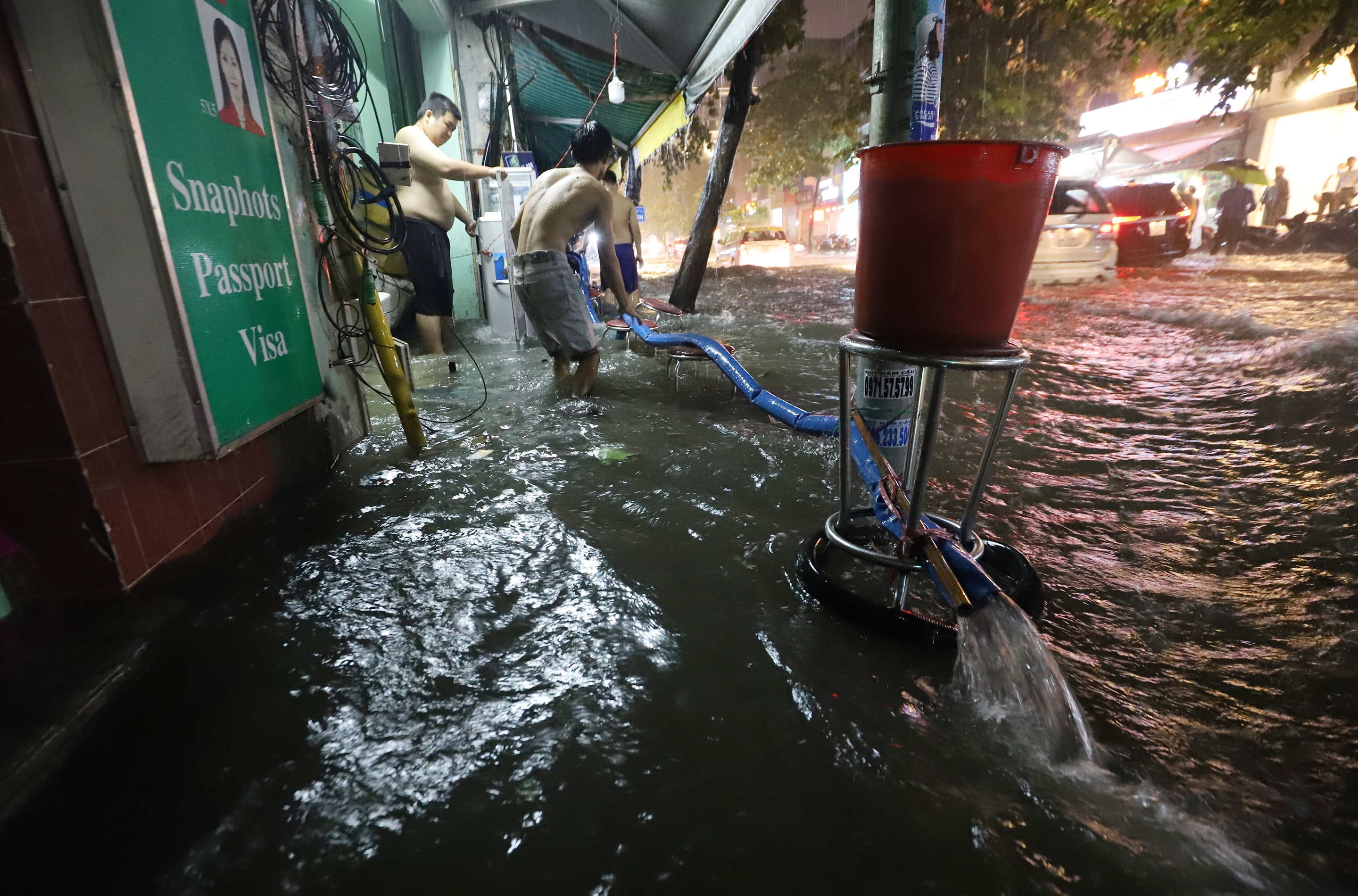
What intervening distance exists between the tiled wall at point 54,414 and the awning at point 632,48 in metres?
5.14

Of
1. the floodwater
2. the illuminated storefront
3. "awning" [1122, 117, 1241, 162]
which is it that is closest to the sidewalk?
the floodwater

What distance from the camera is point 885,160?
1667 millimetres

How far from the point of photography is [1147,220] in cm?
1214

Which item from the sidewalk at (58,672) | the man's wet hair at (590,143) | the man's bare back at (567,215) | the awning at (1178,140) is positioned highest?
the awning at (1178,140)

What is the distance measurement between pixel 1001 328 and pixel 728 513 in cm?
148

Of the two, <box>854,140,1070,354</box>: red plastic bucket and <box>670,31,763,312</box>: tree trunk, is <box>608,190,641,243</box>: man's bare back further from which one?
<box>854,140,1070,354</box>: red plastic bucket

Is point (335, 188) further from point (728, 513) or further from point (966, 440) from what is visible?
point (966, 440)

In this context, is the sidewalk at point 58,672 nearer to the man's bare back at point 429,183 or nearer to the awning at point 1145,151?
the man's bare back at point 429,183

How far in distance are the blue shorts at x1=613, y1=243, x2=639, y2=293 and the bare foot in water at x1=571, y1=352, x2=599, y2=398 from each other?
13.6ft

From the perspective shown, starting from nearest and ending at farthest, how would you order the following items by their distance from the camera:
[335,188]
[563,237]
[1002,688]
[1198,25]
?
[1002,688], [335,188], [563,237], [1198,25]

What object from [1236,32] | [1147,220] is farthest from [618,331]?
[1147,220]

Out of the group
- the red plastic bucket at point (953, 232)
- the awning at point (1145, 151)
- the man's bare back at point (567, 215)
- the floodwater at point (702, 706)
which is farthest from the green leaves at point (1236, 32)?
the awning at point (1145, 151)

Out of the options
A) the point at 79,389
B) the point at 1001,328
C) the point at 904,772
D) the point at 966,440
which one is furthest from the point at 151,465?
the point at 966,440

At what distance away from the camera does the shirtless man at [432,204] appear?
19.3ft
